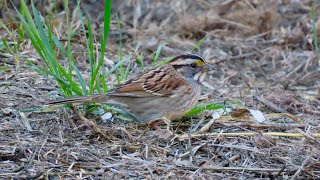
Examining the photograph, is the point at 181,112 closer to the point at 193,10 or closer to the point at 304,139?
→ the point at 304,139

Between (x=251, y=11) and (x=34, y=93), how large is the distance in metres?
3.47

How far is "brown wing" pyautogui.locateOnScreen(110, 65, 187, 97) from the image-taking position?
5.12m

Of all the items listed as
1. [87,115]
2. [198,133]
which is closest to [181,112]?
[198,133]

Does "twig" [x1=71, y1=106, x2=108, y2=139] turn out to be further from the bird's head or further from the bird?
the bird's head

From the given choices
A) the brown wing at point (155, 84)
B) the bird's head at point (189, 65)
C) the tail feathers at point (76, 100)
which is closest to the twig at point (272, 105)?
the bird's head at point (189, 65)

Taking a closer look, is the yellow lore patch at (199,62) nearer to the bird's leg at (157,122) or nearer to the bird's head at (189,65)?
the bird's head at (189,65)

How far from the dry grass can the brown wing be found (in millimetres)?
250

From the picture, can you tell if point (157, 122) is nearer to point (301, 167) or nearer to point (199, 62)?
point (199, 62)

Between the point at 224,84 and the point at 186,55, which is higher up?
the point at 186,55

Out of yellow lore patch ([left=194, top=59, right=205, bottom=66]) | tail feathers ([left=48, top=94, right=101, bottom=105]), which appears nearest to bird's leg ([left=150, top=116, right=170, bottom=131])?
tail feathers ([left=48, top=94, right=101, bottom=105])

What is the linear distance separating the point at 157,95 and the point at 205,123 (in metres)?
0.41

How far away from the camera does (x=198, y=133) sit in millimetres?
4891

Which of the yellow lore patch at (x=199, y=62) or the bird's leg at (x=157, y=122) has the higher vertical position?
the yellow lore patch at (x=199, y=62)

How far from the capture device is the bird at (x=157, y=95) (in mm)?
5090
